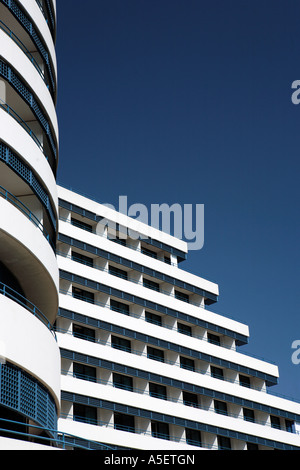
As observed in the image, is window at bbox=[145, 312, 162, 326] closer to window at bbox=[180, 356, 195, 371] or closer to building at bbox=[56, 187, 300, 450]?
building at bbox=[56, 187, 300, 450]

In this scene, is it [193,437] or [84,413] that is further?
[193,437]

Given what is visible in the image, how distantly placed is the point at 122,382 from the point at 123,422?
309cm

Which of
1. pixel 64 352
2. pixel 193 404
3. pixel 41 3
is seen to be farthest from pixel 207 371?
pixel 41 3

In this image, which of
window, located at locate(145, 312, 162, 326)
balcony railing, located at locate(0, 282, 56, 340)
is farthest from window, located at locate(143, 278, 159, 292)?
balcony railing, located at locate(0, 282, 56, 340)

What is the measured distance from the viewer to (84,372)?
49250 mm

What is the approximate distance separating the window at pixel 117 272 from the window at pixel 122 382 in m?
9.19

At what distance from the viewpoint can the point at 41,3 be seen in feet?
97.8

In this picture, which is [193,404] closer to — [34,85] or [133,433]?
[133,433]

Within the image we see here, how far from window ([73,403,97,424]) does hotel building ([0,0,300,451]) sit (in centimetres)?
9

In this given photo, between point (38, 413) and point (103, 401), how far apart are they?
90.2 feet

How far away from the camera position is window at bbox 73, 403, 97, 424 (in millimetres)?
46781

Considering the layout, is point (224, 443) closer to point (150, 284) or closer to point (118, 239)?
point (150, 284)

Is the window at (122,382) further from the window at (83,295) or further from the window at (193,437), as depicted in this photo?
the window at (193,437)

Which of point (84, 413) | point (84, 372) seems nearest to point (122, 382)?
point (84, 372)
